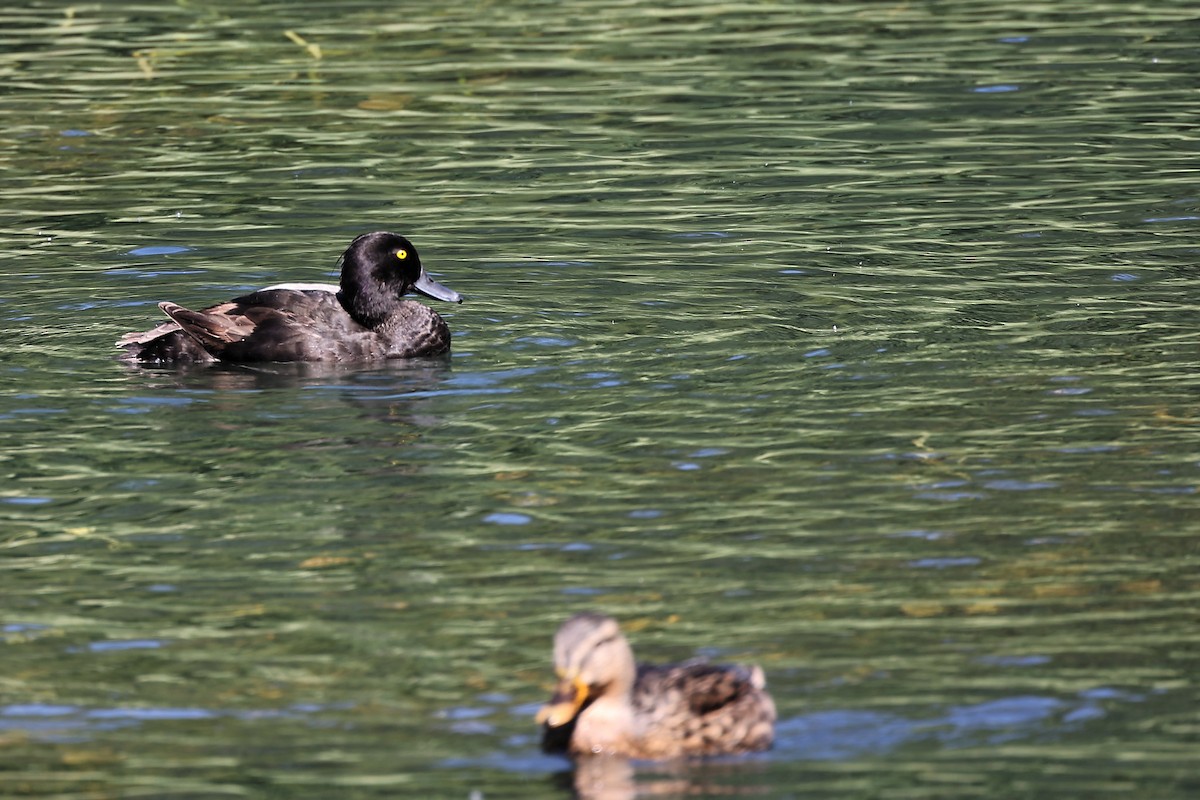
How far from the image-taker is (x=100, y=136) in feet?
69.4

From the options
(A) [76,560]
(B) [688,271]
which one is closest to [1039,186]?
(B) [688,271]

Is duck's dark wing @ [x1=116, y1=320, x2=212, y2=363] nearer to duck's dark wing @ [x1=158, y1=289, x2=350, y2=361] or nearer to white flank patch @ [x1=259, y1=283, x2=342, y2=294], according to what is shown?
duck's dark wing @ [x1=158, y1=289, x2=350, y2=361]

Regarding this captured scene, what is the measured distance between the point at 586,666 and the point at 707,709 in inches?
17.9

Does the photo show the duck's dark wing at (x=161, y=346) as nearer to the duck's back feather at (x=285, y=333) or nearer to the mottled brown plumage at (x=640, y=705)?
the duck's back feather at (x=285, y=333)

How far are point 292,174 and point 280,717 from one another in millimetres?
12148

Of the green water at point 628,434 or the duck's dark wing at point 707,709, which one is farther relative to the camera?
the green water at point 628,434

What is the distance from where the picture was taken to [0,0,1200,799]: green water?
25.3 ft

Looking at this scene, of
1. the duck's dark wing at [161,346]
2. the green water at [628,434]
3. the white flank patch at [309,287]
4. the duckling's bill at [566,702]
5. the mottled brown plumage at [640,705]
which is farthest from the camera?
the white flank patch at [309,287]

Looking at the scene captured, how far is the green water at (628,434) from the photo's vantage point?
7.71 meters

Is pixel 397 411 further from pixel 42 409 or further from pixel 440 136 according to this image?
pixel 440 136

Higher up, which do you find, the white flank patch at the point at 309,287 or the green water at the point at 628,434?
the white flank patch at the point at 309,287

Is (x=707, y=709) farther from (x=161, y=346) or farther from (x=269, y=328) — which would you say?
(x=161, y=346)

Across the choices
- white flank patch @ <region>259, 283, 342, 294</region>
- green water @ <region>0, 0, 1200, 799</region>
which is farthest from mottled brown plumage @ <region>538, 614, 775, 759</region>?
white flank patch @ <region>259, 283, 342, 294</region>

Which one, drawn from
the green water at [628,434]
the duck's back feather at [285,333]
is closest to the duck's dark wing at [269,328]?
the duck's back feather at [285,333]
